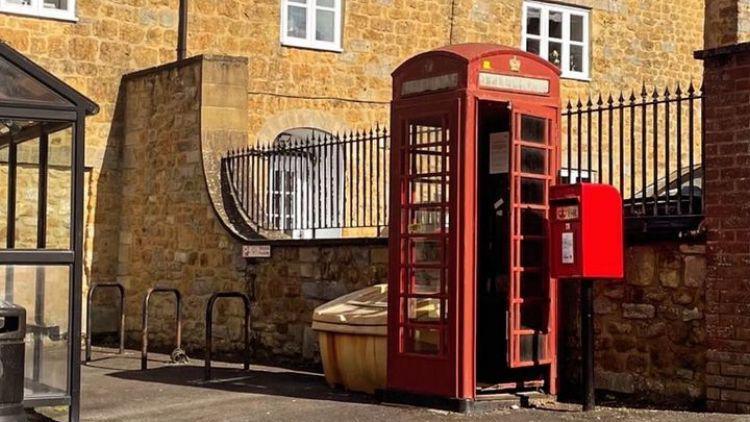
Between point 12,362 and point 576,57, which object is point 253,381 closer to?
point 12,362

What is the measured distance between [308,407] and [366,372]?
773mm

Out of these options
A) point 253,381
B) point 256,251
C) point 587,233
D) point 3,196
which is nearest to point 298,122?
point 256,251

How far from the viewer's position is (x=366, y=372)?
9953 millimetres

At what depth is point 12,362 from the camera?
24.7 ft

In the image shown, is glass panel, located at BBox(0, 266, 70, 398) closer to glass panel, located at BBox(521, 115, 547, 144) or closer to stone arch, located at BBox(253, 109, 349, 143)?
glass panel, located at BBox(521, 115, 547, 144)

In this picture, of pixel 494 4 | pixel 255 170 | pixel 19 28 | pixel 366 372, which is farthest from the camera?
pixel 494 4

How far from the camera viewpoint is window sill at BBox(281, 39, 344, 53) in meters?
17.3

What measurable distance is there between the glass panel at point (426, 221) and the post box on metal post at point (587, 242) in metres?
0.89

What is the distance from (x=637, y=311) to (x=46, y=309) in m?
4.59

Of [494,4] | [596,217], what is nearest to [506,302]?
[596,217]

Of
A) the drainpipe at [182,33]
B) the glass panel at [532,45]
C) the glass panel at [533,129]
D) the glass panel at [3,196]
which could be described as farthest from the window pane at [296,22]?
the glass panel at [533,129]

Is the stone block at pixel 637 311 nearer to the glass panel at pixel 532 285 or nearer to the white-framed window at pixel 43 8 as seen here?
the glass panel at pixel 532 285

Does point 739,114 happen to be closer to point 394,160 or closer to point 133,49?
point 394,160

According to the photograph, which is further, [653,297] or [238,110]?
[238,110]
